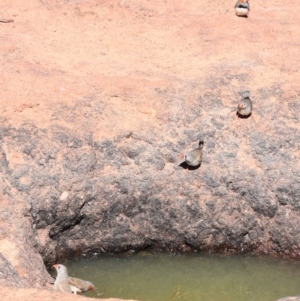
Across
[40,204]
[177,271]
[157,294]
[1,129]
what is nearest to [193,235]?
[177,271]

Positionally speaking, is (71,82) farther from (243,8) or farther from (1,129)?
(243,8)

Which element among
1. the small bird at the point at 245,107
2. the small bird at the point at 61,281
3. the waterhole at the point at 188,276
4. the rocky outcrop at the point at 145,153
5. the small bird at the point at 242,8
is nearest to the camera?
the small bird at the point at 61,281

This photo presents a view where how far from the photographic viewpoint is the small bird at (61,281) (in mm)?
7965

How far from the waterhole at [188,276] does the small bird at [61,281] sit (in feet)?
1.56

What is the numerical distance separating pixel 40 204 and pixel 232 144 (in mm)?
2580

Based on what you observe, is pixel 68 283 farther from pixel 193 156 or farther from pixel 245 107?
pixel 245 107

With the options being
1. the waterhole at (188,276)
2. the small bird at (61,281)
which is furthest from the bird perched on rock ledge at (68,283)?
the waterhole at (188,276)

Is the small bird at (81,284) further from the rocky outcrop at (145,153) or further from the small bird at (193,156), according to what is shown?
the small bird at (193,156)

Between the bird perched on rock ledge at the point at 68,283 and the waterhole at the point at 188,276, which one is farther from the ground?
the bird perched on rock ledge at the point at 68,283

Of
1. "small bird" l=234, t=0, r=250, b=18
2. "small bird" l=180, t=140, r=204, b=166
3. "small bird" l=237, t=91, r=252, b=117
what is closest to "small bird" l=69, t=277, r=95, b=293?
"small bird" l=180, t=140, r=204, b=166

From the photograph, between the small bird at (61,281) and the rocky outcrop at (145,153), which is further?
the rocky outcrop at (145,153)

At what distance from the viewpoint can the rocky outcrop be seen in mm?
9211

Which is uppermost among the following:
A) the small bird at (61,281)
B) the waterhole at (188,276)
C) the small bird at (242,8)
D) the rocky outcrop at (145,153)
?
the small bird at (242,8)

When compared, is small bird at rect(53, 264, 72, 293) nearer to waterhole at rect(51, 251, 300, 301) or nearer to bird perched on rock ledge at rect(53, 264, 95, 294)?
bird perched on rock ledge at rect(53, 264, 95, 294)
